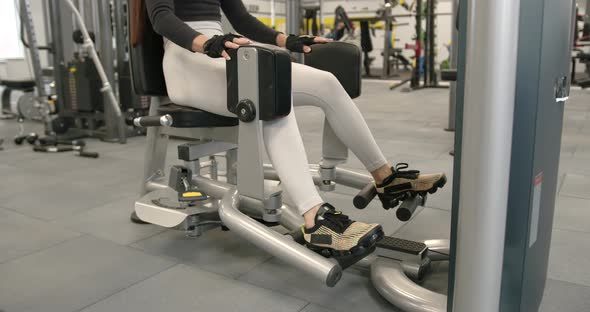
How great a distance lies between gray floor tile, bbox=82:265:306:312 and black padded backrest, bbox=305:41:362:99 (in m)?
0.76

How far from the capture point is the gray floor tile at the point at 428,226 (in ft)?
6.04

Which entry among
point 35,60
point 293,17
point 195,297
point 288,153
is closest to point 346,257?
point 288,153

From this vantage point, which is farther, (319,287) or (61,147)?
(61,147)

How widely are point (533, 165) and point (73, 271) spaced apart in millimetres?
1345

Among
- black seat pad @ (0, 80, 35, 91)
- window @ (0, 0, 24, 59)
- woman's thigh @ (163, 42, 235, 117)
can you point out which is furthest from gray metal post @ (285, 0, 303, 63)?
woman's thigh @ (163, 42, 235, 117)

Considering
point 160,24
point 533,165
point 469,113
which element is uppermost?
point 160,24

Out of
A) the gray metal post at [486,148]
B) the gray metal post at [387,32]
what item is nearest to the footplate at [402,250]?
the gray metal post at [486,148]

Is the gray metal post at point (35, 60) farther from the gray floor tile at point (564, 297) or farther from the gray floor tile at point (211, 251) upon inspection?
the gray floor tile at point (564, 297)

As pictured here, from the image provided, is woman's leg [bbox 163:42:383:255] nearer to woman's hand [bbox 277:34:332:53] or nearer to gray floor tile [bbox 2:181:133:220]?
woman's hand [bbox 277:34:332:53]

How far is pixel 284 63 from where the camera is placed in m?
1.30

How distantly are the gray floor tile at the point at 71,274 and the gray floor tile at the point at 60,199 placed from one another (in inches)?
16.5

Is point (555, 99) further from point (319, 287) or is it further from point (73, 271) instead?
point (73, 271)

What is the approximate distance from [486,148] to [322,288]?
73cm

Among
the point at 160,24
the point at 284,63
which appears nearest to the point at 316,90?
the point at 284,63
